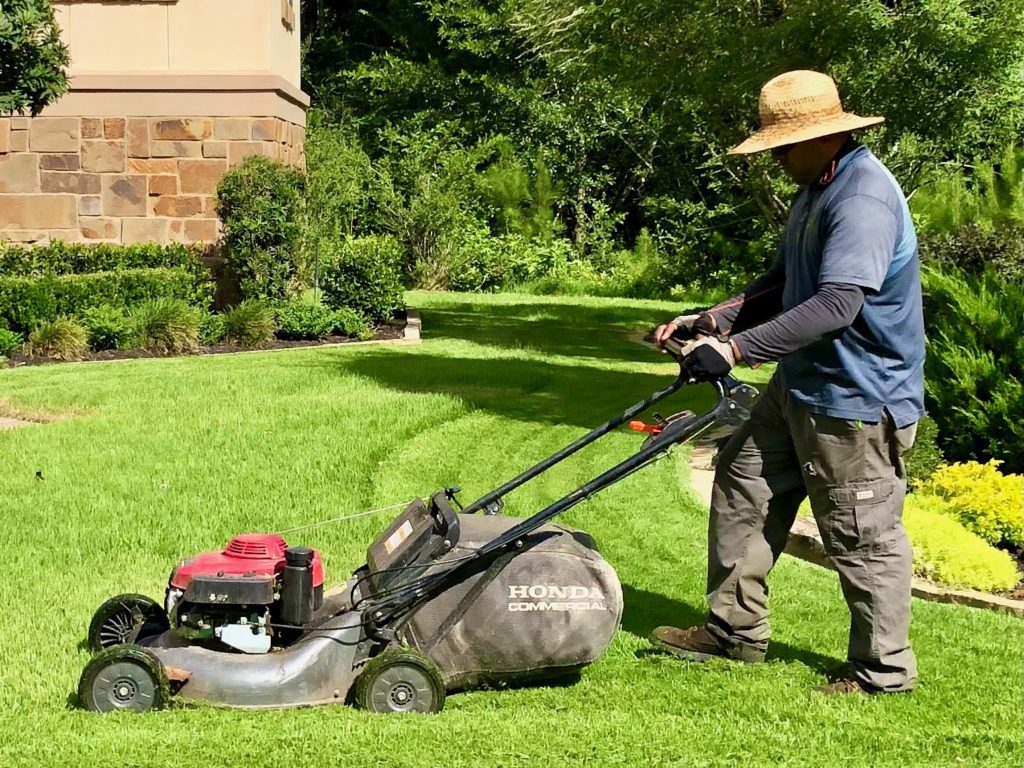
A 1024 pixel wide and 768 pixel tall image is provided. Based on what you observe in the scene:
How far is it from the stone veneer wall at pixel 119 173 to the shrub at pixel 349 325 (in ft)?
7.79

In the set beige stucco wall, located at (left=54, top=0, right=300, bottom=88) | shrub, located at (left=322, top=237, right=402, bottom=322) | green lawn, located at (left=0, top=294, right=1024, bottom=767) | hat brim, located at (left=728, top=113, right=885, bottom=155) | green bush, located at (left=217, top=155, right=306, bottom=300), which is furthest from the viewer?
beige stucco wall, located at (left=54, top=0, right=300, bottom=88)

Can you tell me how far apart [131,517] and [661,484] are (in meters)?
2.92

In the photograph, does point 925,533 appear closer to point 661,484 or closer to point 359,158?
point 661,484

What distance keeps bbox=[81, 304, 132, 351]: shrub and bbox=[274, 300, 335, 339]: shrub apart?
163cm

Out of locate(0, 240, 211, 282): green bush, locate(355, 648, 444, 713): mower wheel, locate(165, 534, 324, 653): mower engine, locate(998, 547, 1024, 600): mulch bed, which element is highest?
locate(0, 240, 211, 282): green bush

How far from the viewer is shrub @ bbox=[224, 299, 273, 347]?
14.1 m

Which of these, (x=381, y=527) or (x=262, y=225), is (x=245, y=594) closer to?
(x=381, y=527)

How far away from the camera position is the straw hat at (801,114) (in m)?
4.42

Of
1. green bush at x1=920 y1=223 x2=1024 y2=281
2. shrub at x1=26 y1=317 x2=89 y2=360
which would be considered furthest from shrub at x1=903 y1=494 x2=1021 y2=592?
shrub at x1=26 y1=317 x2=89 y2=360

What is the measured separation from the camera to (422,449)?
8.59m

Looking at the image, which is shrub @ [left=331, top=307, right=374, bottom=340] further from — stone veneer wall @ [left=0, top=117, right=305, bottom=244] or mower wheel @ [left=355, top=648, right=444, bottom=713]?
mower wheel @ [left=355, top=648, right=444, bottom=713]

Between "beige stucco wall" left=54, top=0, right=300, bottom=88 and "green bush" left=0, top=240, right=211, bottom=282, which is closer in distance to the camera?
"green bush" left=0, top=240, right=211, bottom=282

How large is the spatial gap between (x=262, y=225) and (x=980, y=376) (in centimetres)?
913

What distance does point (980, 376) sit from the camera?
7.75 meters
